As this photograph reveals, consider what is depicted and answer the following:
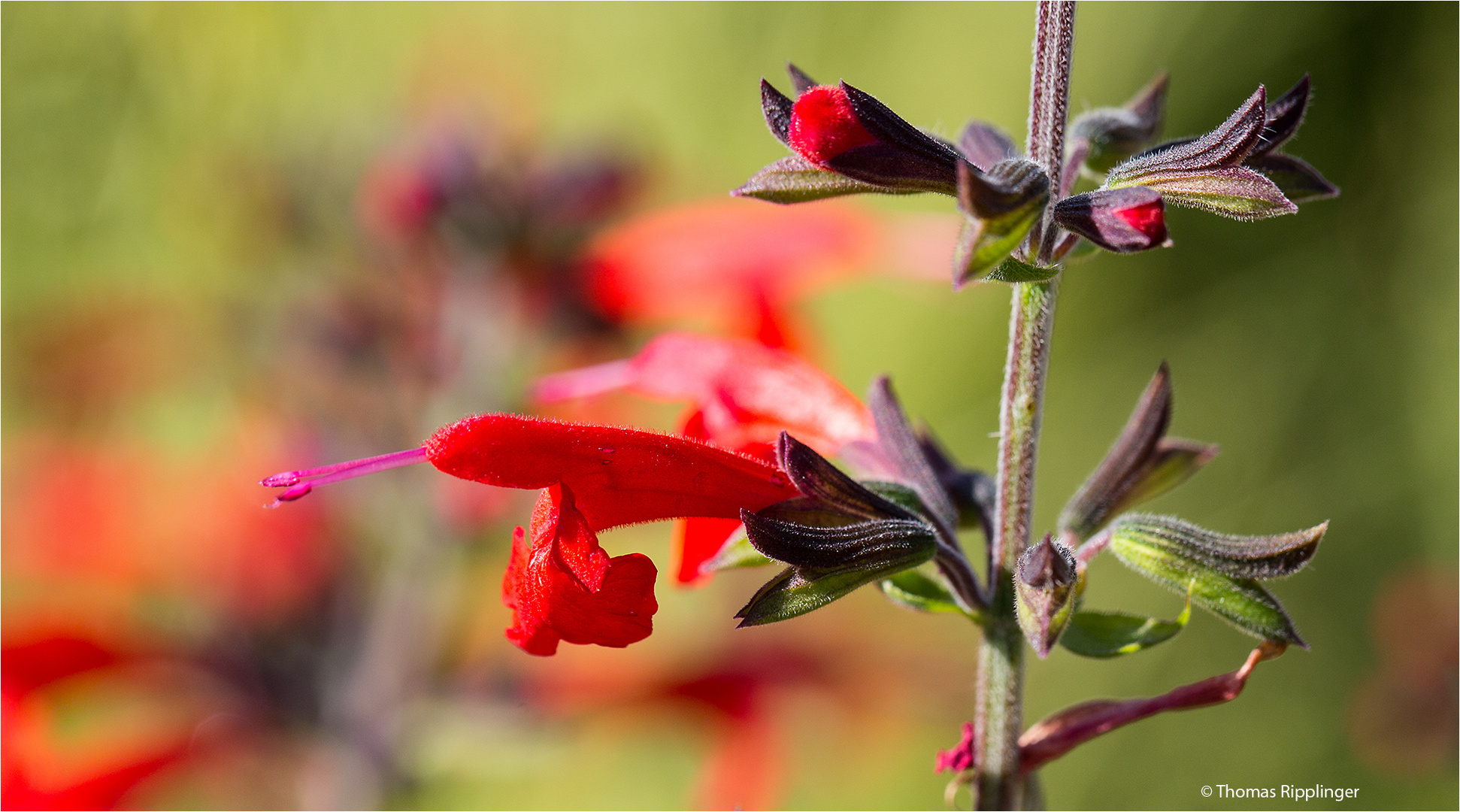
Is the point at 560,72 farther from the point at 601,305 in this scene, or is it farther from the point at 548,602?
the point at 548,602

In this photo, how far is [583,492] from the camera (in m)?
0.64

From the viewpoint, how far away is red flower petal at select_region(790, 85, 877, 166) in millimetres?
542

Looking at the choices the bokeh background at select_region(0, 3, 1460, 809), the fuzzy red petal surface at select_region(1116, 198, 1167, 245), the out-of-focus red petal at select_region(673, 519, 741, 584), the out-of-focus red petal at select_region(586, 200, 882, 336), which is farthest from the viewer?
the bokeh background at select_region(0, 3, 1460, 809)

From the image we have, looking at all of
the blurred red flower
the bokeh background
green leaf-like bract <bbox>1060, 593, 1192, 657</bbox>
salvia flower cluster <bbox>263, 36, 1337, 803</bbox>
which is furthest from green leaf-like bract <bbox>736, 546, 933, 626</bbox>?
the blurred red flower

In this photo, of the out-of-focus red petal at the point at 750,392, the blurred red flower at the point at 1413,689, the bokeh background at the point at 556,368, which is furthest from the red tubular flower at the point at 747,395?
the blurred red flower at the point at 1413,689

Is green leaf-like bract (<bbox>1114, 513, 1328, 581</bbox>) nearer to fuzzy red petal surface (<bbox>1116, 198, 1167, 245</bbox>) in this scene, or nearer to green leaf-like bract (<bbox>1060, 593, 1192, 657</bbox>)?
green leaf-like bract (<bbox>1060, 593, 1192, 657</bbox>)

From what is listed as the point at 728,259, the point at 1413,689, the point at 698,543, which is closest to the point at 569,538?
the point at 698,543

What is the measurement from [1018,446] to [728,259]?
2.73 feet

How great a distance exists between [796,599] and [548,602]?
12 cm

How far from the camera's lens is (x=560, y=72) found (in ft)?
9.30

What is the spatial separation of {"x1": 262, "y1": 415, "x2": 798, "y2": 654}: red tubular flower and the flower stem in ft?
0.41

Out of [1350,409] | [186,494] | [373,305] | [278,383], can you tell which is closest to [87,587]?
[186,494]

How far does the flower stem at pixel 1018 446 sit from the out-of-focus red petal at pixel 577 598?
195 millimetres

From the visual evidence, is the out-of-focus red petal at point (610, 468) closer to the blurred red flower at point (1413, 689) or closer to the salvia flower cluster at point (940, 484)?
the salvia flower cluster at point (940, 484)
